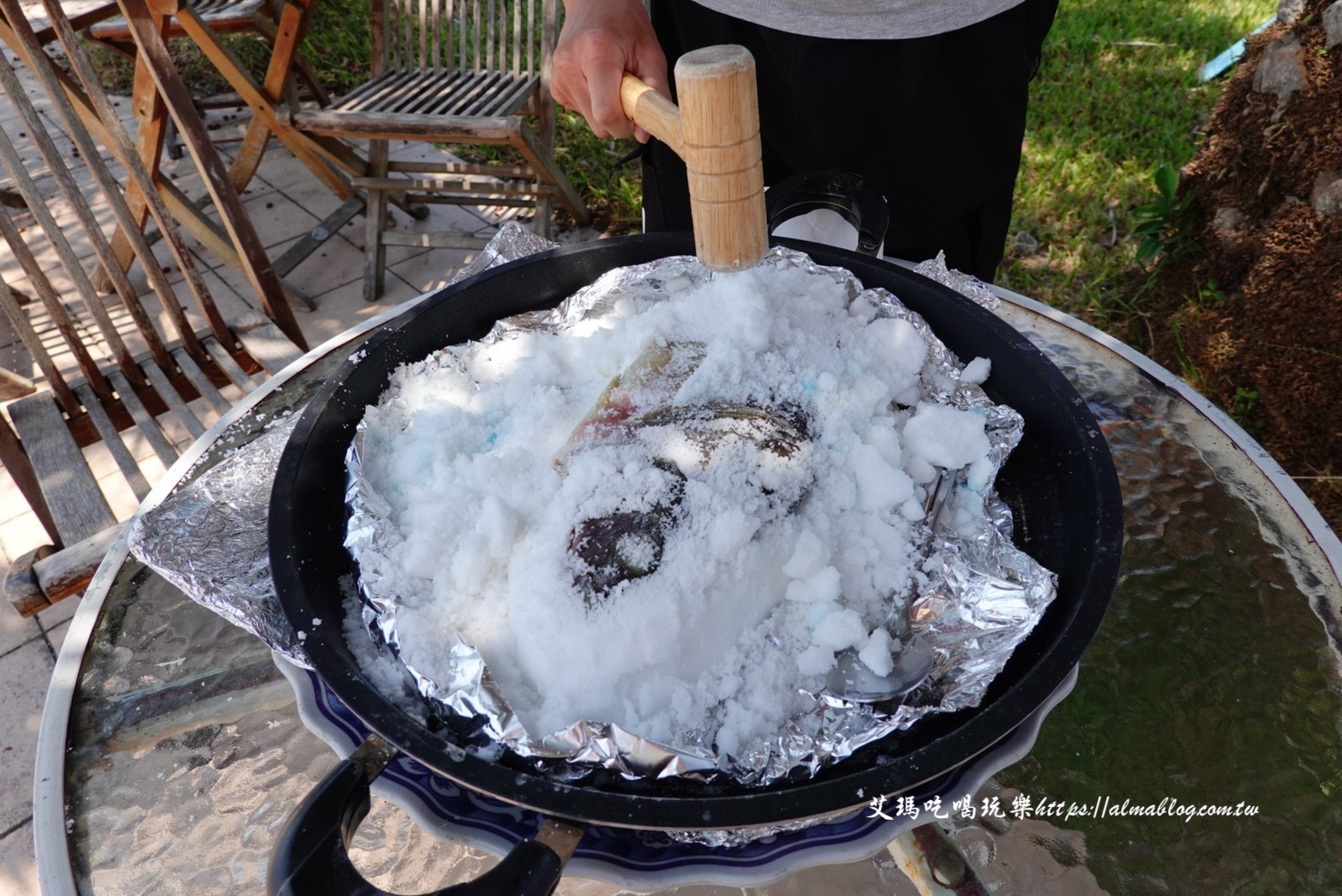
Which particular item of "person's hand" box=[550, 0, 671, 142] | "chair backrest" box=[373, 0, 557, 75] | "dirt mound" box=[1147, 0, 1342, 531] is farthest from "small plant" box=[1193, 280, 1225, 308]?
"chair backrest" box=[373, 0, 557, 75]

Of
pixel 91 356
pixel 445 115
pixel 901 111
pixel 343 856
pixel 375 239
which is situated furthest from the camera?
pixel 375 239

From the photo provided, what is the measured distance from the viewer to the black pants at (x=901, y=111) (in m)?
1.38

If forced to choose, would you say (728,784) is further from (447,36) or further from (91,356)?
(447,36)

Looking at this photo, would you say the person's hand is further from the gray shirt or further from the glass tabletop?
the glass tabletop

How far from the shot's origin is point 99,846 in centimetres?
91

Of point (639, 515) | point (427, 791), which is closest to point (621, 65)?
point (639, 515)

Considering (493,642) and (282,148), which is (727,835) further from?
(282,148)

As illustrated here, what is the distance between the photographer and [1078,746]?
1.01 metres

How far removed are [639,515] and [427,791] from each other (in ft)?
1.15

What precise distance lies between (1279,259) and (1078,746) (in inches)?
65.3

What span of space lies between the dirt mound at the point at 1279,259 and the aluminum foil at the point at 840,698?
1.47 metres

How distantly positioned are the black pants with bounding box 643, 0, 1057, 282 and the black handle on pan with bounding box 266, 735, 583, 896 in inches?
48.7

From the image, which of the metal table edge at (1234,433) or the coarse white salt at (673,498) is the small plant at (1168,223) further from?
the coarse white salt at (673,498)

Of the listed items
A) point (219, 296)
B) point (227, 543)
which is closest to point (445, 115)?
point (219, 296)
